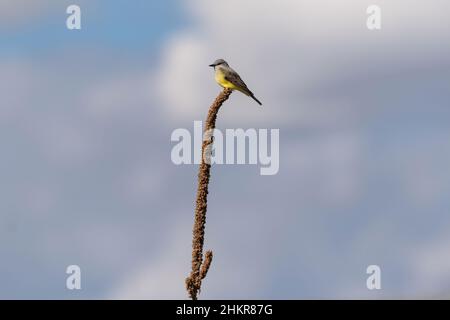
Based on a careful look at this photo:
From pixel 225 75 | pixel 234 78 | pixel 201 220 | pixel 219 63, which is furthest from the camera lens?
pixel 234 78

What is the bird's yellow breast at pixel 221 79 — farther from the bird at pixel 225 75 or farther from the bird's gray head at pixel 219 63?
the bird's gray head at pixel 219 63

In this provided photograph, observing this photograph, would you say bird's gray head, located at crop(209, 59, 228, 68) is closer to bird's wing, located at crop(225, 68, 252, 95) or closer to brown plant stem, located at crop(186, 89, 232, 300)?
bird's wing, located at crop(225, 68, 252, 95)

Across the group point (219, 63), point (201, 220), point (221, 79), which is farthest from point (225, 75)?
point (201, 220)

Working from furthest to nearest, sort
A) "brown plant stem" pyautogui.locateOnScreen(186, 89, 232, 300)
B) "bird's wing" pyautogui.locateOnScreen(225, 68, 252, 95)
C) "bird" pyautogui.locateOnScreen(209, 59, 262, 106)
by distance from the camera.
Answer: "bird's wing" pyautogui.locateOnScreen(225, 68, 252, 95)
"bird" pyautogui.locateOnScreen(209, 59, 262, 106)
"brown plant stem" pyautogui.locateOnScreen(186, 89, 232, 300)

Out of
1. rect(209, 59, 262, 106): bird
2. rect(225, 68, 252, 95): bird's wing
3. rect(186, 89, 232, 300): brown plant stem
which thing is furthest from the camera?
rect(225, 68, 252, 95): bird's wing

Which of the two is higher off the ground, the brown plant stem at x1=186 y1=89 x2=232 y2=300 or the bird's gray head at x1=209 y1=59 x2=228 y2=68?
the bird's gray head at x1=209 y1=59 x2=228 y2=68

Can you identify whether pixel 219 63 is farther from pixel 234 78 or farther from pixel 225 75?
pixel 234 78

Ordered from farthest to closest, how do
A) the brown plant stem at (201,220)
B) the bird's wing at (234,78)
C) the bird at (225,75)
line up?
the bird's wing at (234,78)
the bird at (225,75)
the brown plant stem at (201,220)

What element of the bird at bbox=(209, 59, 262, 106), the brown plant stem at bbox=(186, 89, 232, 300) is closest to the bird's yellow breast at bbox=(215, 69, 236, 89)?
the bird at bbox=(209, 59, 262, 106)

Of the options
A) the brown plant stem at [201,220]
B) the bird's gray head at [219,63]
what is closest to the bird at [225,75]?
the bird's gray head at [219,63]

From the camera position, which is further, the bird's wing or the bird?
the bird's wing
